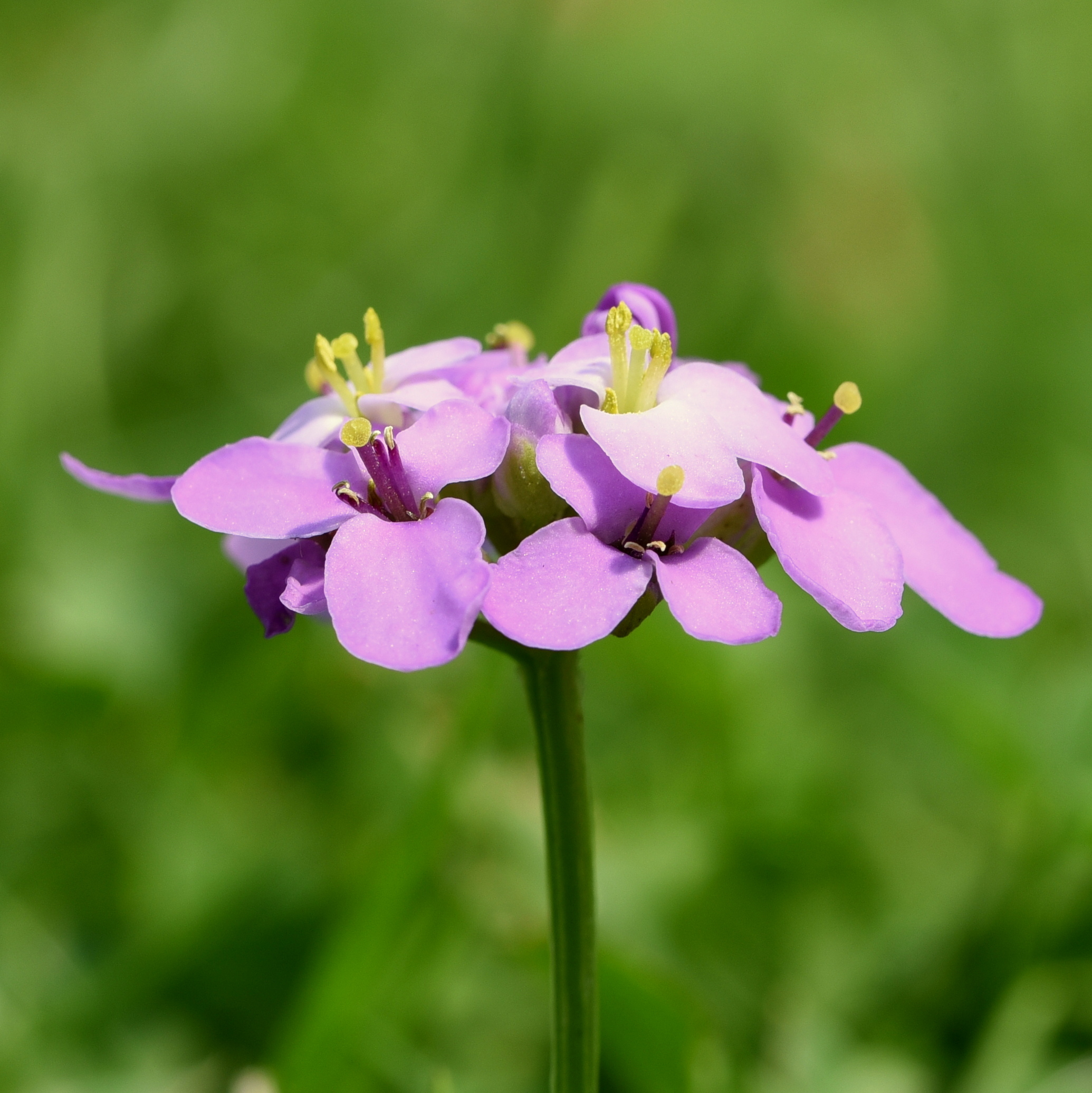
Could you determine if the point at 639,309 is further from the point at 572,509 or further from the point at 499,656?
the point at 499,656

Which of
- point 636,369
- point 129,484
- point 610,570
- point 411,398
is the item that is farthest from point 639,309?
point 129,484

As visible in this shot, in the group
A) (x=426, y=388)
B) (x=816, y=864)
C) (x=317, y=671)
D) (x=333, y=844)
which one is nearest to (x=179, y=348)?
(x=317, y=671)

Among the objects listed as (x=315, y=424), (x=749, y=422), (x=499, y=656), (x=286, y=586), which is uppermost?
(x=749, y=422)

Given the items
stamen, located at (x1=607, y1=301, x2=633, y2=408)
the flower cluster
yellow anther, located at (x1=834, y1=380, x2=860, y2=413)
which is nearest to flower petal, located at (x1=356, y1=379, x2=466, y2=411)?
the flower cluster

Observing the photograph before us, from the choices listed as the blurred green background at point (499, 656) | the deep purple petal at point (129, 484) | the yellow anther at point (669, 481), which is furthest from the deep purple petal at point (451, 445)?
the blurred green background at point (499, 656)

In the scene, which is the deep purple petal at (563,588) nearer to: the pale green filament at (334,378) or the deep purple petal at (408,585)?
the deep purple petal at (408,585)

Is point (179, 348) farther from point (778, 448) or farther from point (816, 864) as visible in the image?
Answer: point (778, 448)

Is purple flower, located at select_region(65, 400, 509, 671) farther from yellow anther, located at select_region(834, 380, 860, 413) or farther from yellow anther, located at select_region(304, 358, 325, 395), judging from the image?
yellow anther, located at select_region(834, 380, 860, 413)
